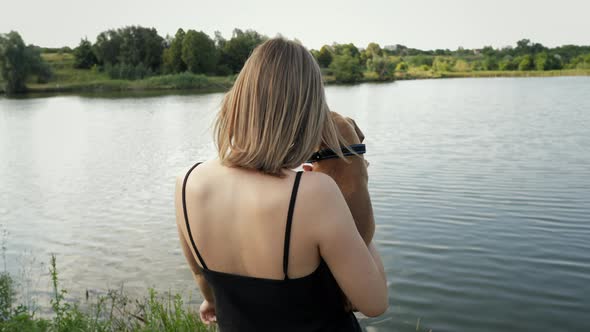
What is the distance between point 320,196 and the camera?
114 centimetres

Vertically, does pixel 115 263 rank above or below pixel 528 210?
below

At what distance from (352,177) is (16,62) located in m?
63.5

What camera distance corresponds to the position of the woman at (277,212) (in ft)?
3.87

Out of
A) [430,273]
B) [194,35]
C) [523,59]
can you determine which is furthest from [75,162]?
[523,59]

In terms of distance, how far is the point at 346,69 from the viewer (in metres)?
73.1

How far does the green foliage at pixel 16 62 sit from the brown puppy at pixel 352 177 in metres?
62.1

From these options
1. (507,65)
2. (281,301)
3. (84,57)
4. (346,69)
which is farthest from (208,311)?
(507,65)

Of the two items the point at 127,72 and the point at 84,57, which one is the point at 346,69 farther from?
the point at 84,57

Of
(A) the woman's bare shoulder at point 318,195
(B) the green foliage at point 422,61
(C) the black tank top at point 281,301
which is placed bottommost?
(C) the black tank top at point 281,301

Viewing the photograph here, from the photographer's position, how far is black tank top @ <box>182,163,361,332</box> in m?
1.28

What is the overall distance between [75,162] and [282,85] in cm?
1576

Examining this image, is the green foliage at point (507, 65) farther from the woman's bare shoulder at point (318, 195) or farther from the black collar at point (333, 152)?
the woman's bare shoulder at point (318, 195)

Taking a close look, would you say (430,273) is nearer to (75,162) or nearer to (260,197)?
(260,197)

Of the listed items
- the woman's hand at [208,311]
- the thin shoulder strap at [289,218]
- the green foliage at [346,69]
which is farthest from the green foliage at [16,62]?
the thin shoulder strap at [289,218]
